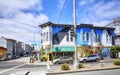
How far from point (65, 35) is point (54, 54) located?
5.13 meters

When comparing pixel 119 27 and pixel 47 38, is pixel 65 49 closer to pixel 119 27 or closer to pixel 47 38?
pixel 47 38

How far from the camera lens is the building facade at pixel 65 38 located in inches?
1849

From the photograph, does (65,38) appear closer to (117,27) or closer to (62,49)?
(62,49)

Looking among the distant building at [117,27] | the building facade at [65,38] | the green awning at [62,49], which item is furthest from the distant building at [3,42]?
the green awning at [62,49]

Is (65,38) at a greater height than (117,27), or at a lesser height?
lesser

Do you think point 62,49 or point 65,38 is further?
point 65,38

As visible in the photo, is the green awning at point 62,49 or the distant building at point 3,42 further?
the distant building at point 3,42

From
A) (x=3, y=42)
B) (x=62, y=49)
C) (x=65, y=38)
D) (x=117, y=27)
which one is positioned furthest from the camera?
(x=3, y=42)

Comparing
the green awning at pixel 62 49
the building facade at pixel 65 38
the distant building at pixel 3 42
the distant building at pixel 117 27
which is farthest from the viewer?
the distant building at pixel 3 42

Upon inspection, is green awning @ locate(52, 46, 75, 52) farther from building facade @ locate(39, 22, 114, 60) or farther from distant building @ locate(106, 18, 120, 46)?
distant building @ locate(106, 18, 120, 46)

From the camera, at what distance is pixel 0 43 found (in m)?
95.4

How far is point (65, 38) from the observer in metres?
48.0

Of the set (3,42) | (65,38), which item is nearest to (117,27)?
(65,38)

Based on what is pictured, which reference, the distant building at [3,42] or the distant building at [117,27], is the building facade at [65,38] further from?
the distant building at [3,42]
